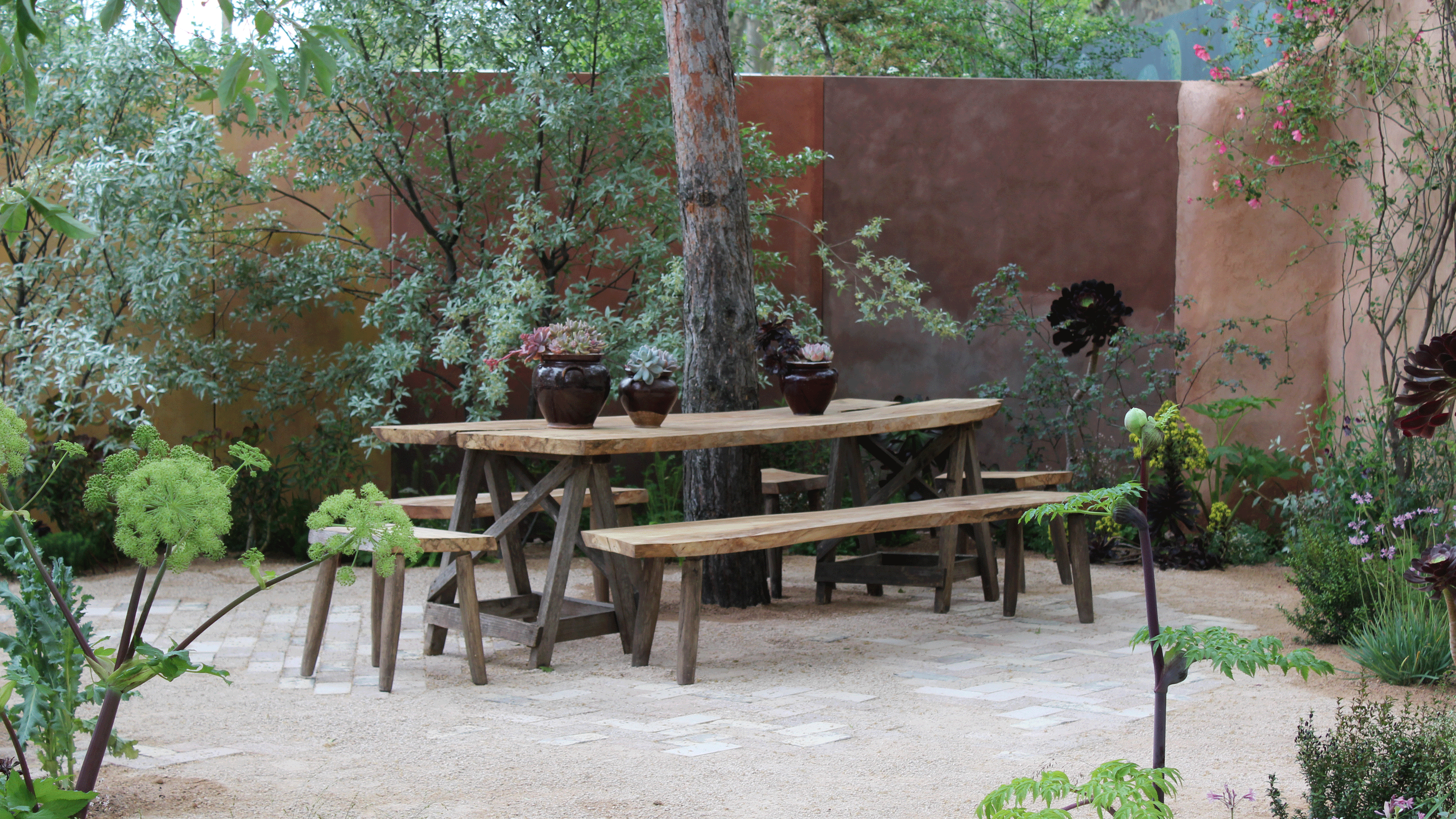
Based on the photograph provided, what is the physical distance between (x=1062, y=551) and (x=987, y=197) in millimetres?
2573

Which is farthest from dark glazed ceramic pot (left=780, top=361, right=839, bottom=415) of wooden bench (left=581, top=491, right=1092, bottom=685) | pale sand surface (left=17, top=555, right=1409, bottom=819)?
pale sand surface (left=17, top=555, right=1409, bottom=819)

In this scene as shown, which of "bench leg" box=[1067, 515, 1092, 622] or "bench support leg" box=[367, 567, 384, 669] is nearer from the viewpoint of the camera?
"bench support leg" box=[367, 567, 384, 669]

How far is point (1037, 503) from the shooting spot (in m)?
4.96

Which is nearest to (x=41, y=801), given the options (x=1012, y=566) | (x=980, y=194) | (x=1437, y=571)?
(x=1437, y=571)

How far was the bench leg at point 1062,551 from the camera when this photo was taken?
5.86 m

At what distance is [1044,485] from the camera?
6090mm

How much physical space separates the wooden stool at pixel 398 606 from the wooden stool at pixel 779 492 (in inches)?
74.5

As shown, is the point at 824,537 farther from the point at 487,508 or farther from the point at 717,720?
the point at 487,508

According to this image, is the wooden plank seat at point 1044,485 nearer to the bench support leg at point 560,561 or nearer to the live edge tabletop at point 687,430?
the live edge tabletop at point 687,430

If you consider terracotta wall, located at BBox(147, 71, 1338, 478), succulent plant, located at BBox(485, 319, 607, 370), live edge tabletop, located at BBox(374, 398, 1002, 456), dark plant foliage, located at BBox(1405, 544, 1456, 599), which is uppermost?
terracotta wall, located at BBox(147, 71, 1338, 478)

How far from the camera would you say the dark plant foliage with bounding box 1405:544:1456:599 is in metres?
2.00

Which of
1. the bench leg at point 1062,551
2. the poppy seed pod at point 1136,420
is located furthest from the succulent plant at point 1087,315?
the poppy seed pod at point 1136,420

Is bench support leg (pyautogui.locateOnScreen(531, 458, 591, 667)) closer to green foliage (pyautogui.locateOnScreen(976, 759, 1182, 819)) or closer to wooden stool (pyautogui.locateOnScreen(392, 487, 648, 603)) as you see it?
wooden stool (pyautogui.locateOnScreen(392, 487, 648, 603))

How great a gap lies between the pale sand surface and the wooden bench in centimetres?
16
